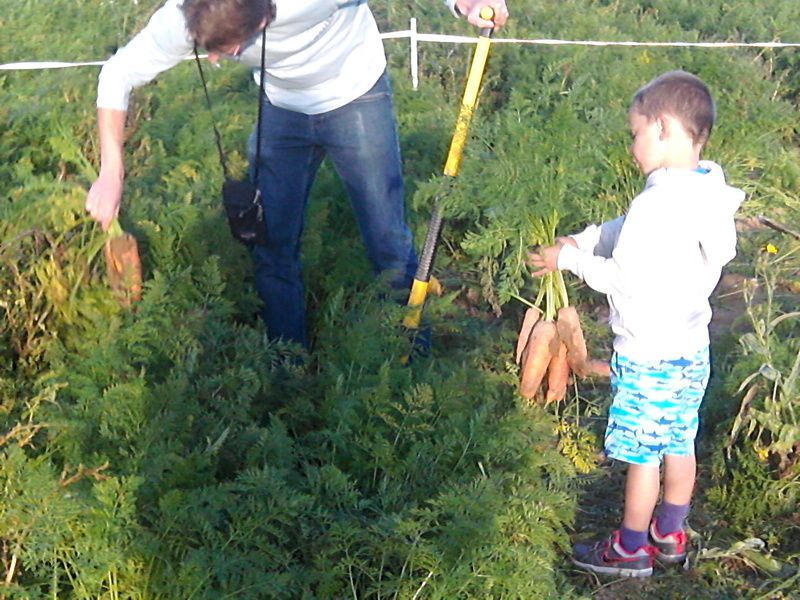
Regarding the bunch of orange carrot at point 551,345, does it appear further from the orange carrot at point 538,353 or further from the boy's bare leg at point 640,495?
the boy's bare leg at point 640,495

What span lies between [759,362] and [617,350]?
2.53 ft

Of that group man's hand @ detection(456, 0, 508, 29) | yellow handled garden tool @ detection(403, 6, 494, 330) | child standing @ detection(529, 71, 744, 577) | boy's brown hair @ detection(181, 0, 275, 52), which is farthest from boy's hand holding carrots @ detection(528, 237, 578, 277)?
boy's brown hair @ detection(181, 0, 275, 52)

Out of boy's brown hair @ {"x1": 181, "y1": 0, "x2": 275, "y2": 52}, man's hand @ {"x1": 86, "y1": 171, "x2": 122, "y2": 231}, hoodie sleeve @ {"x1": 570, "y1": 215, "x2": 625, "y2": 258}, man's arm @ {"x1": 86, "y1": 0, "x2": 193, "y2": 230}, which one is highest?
boy's brown hair @ {"x1": 181, "y1": 0, "x2": 275, "y2": 52}

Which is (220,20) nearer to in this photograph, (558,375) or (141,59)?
(141,59)

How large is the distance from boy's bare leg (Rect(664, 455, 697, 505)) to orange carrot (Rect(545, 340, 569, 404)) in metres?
0.68

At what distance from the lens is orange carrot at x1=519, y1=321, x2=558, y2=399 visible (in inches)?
159

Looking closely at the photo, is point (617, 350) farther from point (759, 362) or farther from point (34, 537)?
point (34, 537)

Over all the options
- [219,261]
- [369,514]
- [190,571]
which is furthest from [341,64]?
[190,571]

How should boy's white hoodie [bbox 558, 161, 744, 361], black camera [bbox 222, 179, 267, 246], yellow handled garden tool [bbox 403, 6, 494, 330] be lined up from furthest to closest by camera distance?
yellow handled garden tool [bbox 403, 6, 494, 330] → black camera [bbox 222, 179, 267, 246] → boy's white hoodie [bbox 558, 161, 744, 361]

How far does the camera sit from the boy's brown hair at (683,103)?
3.16 meters

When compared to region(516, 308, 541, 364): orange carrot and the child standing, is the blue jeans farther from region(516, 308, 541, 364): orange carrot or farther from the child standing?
the child standing

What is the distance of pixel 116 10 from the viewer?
846 cm

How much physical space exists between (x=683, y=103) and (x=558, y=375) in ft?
4.34

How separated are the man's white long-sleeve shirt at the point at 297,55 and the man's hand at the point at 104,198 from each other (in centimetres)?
25
